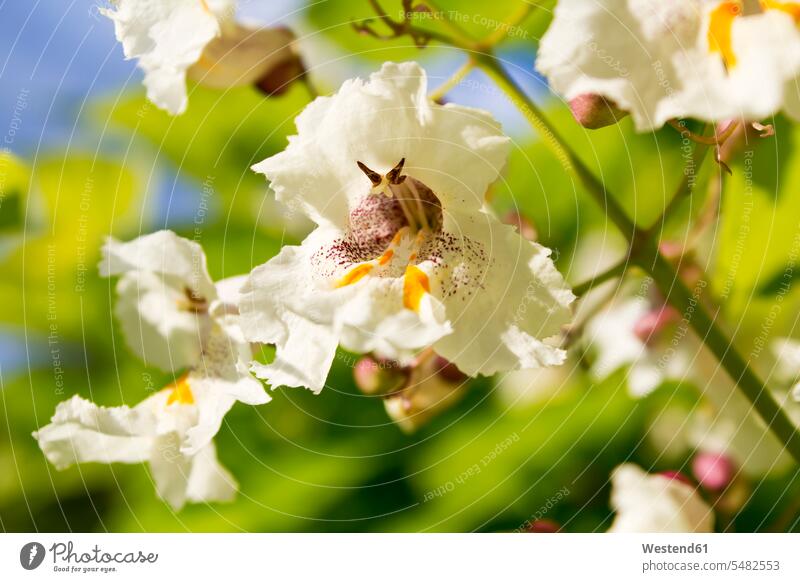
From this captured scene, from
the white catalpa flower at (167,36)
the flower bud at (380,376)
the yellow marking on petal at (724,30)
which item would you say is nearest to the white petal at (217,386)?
the flower bud at (380,376)

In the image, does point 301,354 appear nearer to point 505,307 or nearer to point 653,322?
point 505,307

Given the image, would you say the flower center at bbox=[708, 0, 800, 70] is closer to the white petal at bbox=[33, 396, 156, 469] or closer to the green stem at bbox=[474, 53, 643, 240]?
the green stem at bbox=[474, 53, 643, 240]

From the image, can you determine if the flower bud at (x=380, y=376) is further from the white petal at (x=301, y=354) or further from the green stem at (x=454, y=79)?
the green stem at (x=454, y=79)

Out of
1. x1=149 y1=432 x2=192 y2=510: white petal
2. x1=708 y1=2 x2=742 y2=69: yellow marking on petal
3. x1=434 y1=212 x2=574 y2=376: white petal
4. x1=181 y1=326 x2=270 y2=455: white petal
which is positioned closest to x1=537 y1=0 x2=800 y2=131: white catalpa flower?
x1=708 y1=2 x2=742 y2=69: yellow marking on petal

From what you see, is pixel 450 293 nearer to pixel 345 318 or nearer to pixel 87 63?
pixel 345 318
